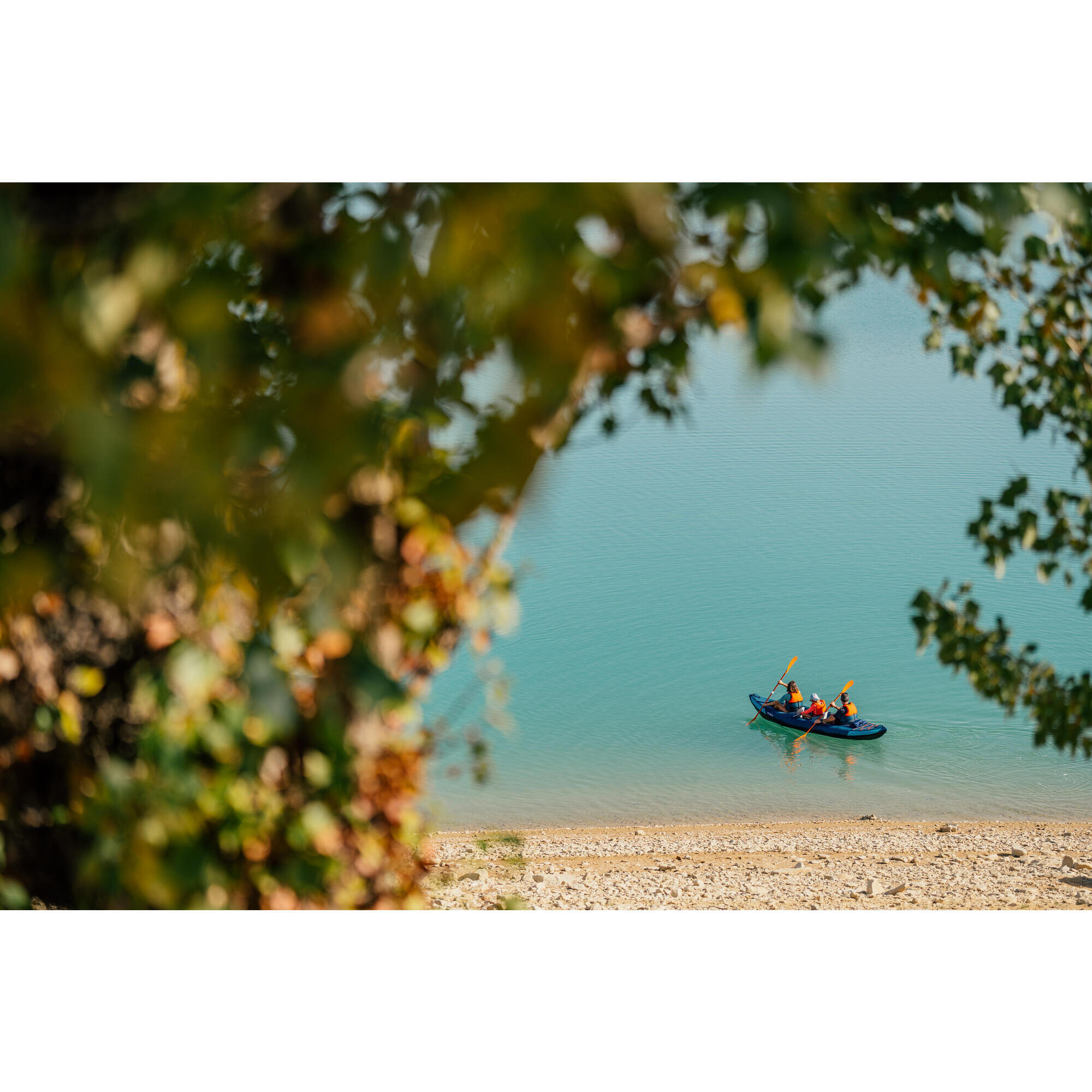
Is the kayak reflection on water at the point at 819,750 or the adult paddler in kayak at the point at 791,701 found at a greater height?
the adult paddler in kayak at the point at 791,701

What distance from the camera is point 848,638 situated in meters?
2.45

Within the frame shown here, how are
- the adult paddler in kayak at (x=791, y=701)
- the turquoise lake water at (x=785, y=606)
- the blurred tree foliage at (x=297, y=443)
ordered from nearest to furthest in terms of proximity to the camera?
the blurred tree foliage at (x=297, y=443)
the turquoise lake water at (x=785, y=606)
the adult paddler in kayak at (x=791, y=701)

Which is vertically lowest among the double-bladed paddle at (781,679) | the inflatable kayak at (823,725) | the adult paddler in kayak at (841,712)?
the inflatable kayak at (823,725)

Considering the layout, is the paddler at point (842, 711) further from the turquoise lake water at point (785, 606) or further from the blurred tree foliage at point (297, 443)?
the blurred tree foliage at point (297, 443)

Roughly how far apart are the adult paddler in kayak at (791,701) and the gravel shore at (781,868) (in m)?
0.41

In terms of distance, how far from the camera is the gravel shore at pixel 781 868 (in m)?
2.25

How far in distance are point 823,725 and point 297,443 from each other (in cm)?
178

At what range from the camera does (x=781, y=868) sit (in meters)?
2.41

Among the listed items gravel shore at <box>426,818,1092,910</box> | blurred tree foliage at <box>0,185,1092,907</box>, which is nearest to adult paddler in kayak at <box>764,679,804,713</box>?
gravel shore at <box>426,818,1092,910</box>

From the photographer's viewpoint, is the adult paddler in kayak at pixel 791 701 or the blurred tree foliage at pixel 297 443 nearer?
the blurred tree foliage at pixel 297 443

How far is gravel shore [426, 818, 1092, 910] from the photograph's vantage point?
2.25 m

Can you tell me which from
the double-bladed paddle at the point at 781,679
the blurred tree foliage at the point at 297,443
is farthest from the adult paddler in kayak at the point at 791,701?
the blurred tree foliage at the point at 297,443

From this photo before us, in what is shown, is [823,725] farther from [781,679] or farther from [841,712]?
[781,679]

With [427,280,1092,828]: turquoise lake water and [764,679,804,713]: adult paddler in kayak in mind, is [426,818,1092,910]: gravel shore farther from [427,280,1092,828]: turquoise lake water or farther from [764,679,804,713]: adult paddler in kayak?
[764,679,804,713]: adult paddler in kayak
